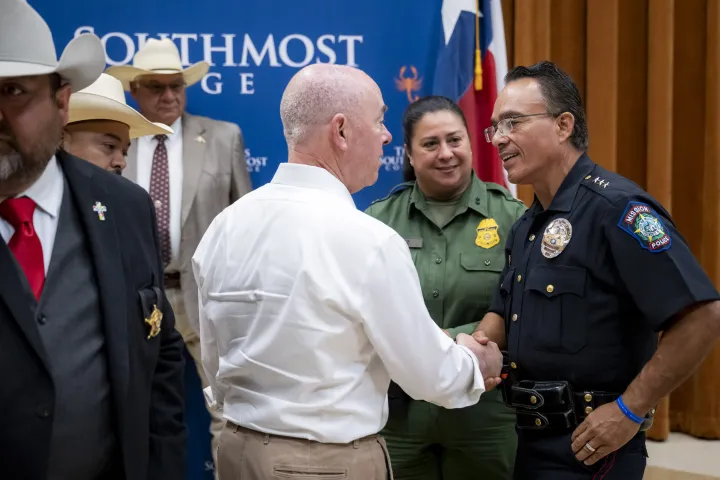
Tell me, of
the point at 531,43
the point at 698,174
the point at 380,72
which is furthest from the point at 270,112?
the point at 698,174

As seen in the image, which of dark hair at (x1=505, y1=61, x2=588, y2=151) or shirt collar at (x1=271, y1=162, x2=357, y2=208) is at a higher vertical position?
dark hair at (x1=505, y1=61, x2=588, y2=151)

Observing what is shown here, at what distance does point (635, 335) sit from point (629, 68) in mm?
2716

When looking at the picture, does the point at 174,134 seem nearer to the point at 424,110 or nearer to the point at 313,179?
the point at 424,110

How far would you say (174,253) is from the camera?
12.1 ft

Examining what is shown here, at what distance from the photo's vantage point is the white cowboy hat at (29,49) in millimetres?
1436

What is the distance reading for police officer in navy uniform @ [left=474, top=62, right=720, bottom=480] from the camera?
181 centimetres

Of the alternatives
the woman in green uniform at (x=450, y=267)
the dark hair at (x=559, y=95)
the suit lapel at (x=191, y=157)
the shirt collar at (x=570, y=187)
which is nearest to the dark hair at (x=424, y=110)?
the woman in green uniform at (x=450, y=267)

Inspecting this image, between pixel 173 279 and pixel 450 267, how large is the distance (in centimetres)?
156

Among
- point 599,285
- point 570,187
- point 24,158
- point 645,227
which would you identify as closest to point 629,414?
point 599,285

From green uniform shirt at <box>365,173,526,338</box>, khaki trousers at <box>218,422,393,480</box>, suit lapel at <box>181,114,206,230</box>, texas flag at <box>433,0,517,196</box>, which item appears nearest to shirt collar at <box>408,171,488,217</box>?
green uniform shirt at <box>365,173,526,338</box>

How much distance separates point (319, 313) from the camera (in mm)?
1656

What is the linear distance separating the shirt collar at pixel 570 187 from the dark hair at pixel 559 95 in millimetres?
74

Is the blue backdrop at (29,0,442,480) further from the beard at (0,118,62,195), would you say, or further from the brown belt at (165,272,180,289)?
the beard at (0,118,62,195)

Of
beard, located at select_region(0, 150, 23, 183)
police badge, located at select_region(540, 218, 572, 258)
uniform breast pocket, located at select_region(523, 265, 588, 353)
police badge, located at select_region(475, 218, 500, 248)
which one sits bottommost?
uniform breast pocket, located at select_region(523, 265, 588, 353)
